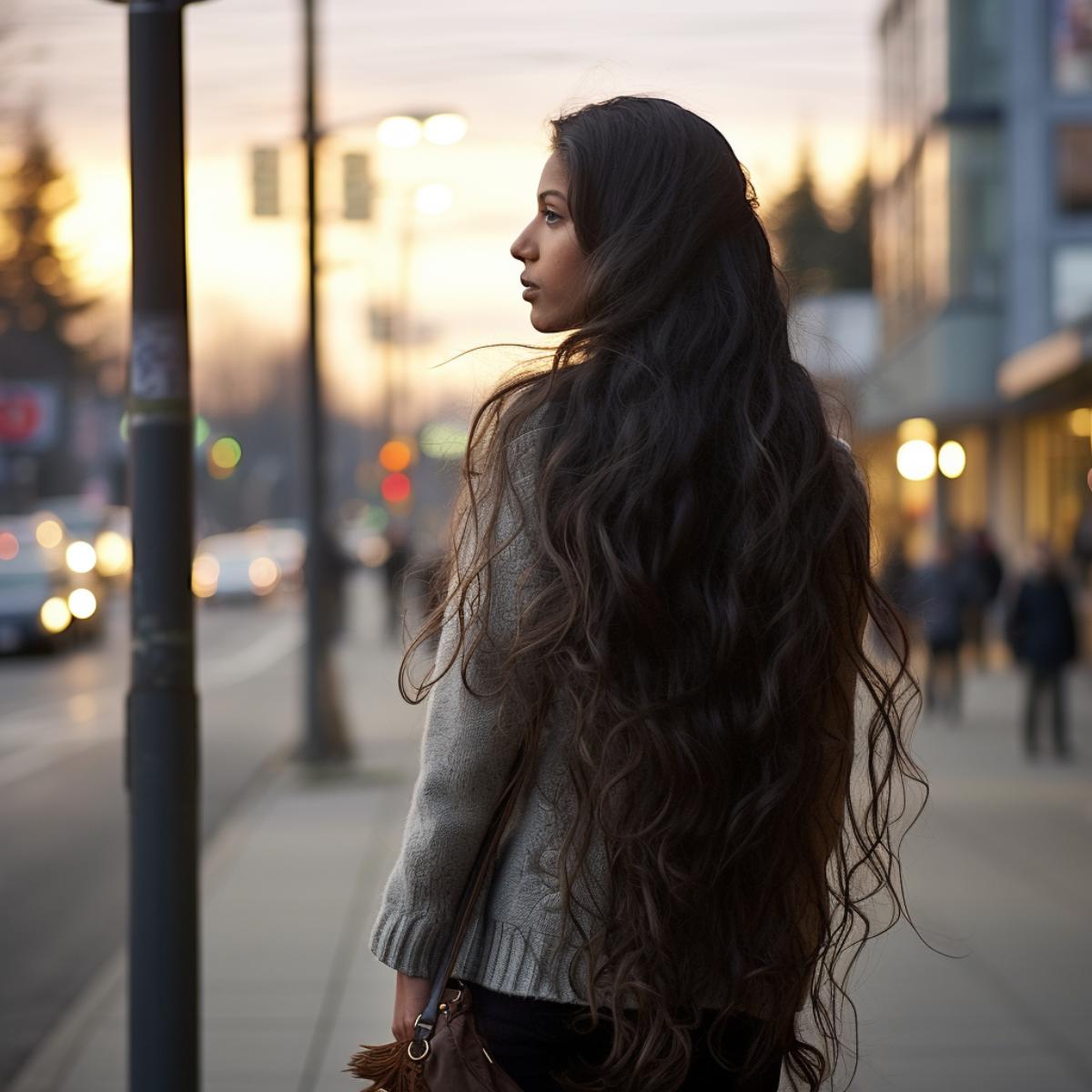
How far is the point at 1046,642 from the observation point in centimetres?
1392

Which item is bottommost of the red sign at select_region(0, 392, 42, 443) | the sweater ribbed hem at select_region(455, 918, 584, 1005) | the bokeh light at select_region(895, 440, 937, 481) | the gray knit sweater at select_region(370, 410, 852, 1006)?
the sweater ribbed hem at select_region(455, 918, 584, 1005)

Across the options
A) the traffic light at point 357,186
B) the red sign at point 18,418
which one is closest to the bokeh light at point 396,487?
the red sign at point 18,418

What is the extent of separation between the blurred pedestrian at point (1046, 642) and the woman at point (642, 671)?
12.2m

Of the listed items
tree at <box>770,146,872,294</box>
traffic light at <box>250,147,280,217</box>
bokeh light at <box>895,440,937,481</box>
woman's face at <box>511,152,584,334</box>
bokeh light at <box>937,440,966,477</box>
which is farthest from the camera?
tree at <box>770,146,872,294</box>

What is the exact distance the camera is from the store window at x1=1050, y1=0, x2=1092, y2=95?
27.4m

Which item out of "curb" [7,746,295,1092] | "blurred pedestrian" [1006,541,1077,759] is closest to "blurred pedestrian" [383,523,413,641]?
"blurred pedestrian" [1006,541,1077,759]

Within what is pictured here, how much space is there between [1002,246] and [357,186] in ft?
54.5

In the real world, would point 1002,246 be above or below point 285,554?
above

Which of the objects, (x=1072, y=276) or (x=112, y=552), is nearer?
(x=1072, y=276)

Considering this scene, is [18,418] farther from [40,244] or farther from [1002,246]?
[40,244]

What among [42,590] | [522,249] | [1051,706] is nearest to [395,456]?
[42,590]

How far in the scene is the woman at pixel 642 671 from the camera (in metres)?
2.09

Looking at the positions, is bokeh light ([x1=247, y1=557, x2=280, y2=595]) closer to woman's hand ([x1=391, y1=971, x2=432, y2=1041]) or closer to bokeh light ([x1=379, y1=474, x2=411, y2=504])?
bokeh light ([x1=379, y1=474, x2=411, y2=504])

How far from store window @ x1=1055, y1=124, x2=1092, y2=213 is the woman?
91.4 ft
